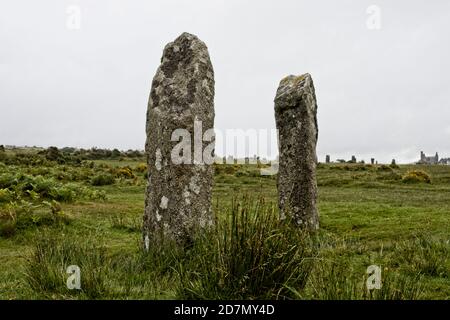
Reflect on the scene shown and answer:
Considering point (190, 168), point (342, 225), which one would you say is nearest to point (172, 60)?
Result: point (190, 168)

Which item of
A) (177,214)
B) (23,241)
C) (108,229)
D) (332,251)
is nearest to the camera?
(177,214)

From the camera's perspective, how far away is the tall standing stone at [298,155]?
11438 mm

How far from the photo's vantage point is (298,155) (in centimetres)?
1150

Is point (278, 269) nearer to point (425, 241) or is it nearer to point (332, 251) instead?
point (332, 251)

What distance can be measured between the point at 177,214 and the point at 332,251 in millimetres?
2707

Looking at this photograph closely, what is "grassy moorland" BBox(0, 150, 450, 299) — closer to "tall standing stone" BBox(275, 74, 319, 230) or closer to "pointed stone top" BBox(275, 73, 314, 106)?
"tall standing stone" BBox(275, 74, 319, 230)

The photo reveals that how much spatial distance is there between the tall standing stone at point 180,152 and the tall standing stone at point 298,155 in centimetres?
330

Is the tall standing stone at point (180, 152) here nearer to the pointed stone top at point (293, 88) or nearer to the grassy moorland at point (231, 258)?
the grassy moorland at point (231, 258)

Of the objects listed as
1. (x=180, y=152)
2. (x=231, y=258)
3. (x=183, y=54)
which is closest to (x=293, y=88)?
(x=183, y=54)

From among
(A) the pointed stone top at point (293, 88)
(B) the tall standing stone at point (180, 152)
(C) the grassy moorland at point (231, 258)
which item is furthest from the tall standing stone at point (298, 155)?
(B) the tall standing stone at point (180, 152)

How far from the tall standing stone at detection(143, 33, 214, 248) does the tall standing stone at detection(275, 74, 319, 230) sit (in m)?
3.30

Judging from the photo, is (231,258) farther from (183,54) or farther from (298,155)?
(298,155)

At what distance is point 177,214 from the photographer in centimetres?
808
